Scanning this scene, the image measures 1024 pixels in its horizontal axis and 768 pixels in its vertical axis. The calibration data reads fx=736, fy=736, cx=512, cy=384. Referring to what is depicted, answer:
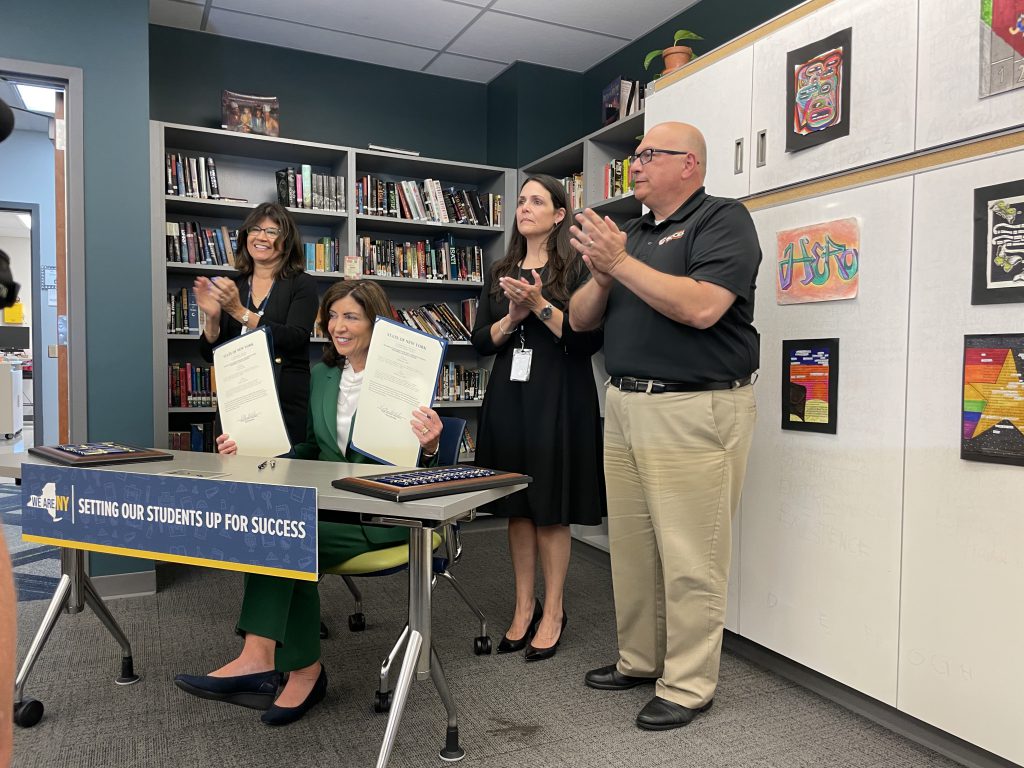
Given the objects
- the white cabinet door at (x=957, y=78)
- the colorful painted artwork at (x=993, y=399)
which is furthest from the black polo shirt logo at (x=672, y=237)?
the colorful painted artwork at (x=993, y=399)

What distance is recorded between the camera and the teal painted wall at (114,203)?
125 inches

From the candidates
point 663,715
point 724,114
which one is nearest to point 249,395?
point 663,715

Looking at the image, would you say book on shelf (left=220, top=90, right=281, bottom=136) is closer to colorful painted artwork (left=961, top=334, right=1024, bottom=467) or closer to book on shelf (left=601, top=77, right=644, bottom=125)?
book on shelf (left=601, top=77, right=644, bottom=125)

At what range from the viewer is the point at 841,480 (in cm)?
221

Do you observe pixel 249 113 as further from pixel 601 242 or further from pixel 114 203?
pixel 601 242

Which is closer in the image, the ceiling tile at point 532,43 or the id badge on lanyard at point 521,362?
the id badge on lanyard at point 521,362

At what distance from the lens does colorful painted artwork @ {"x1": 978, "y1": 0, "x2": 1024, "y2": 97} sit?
5.73 feet

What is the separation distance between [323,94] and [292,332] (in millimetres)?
2431

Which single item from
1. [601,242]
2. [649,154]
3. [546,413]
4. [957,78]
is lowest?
[546,413]

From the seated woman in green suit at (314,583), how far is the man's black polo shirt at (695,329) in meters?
0.64

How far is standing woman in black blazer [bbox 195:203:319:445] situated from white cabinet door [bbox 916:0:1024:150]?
223 centimetres

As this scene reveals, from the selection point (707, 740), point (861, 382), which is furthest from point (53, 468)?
point (861, 382)

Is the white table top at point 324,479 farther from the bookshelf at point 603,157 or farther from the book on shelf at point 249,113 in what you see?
the book on shelf at point 249,113

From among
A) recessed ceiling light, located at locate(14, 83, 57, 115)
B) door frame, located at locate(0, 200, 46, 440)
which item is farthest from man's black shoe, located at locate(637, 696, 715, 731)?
door frame, located at locate(0, 200, 46, 440)
